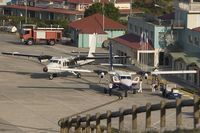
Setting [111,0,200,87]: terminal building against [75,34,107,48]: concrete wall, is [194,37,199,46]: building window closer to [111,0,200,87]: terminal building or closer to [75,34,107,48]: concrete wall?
[111,0,200,87]: terminal building

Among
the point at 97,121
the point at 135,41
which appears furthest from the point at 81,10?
the point at 97,121

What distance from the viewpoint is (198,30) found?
57.0m

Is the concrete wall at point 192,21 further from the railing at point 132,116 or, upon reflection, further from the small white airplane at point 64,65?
the railing at point 132,116

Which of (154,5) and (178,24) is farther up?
(154,5)

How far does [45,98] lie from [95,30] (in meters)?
36.2

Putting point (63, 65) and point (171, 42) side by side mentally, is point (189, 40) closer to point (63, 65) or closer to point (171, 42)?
point (171, 42)

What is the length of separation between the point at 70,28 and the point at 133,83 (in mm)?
37562

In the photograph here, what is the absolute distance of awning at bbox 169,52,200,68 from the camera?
53888 millimetres

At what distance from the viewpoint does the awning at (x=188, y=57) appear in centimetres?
5389

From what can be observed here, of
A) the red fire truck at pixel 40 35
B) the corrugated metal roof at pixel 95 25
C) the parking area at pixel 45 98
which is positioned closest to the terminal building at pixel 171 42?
the parking area at pixel 45 98

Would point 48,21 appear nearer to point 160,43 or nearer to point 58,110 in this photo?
point 160,43

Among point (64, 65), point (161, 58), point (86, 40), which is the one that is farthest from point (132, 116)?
point (86, 40)

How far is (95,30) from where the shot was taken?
8175 centimetres

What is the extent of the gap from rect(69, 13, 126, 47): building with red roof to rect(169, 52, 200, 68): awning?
22.2 metres
